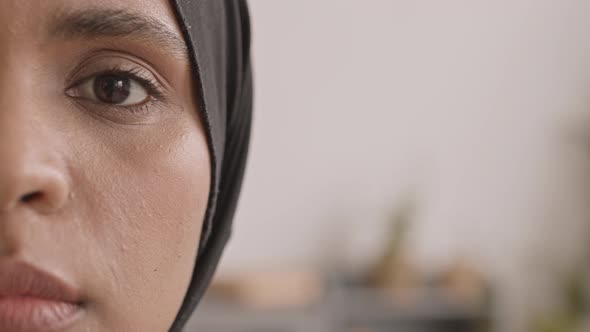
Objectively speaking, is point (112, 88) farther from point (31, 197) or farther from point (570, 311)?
point (570, 311)

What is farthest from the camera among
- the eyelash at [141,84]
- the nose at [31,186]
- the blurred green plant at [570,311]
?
the blurred green plant at [570,311]

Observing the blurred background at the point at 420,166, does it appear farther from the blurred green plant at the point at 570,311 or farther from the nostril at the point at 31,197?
the nostril at the point at 31,197

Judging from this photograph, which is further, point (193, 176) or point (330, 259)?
point (330, 259)

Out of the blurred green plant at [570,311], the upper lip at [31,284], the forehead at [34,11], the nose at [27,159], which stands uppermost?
the forehead at [34,11]

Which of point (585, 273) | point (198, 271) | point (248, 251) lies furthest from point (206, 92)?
point (585, 273)

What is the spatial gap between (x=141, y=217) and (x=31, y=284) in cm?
11

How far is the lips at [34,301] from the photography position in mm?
559

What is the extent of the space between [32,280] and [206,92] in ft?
0.79

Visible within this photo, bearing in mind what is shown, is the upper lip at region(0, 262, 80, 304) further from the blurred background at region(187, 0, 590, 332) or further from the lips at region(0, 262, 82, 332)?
the blurred background at region(187, 0, 590, 332)

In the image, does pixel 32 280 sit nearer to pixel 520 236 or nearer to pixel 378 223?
pixel 378 223

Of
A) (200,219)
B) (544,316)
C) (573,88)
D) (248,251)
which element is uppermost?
(573,88)

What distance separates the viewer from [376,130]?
3156 millimetres

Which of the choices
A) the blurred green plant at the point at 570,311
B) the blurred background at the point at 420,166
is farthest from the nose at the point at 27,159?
the blurred green plant at the point at 570,311

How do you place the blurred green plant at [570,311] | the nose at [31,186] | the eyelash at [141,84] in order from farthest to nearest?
the blurred green plant at [570,311], the eyelash at [141,84], the nose at [31,186]
